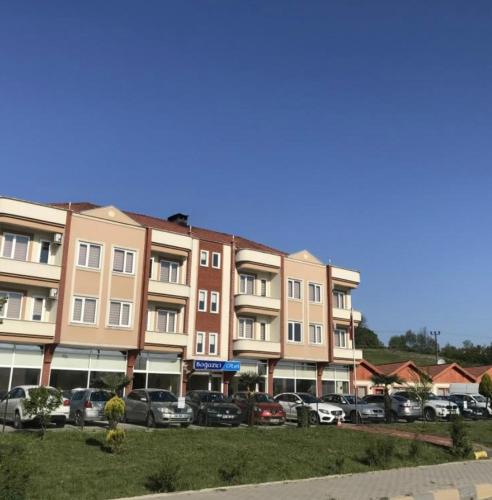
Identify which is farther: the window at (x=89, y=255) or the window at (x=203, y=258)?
the window at (x=203, y=258)

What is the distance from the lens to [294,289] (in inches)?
1734

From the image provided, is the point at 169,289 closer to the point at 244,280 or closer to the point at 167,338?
the point at 167,338

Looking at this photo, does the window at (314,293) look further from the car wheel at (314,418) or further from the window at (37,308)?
the window at (37,308)

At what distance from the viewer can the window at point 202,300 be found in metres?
39.0

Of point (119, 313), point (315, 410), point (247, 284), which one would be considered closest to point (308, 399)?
point (315, 410)

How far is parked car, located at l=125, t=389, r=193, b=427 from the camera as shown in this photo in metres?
23.3

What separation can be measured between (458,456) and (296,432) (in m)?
5.69

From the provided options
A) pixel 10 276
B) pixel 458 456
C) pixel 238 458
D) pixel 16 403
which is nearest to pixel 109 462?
pixel 238 458

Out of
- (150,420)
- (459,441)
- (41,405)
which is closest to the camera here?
(41,405)

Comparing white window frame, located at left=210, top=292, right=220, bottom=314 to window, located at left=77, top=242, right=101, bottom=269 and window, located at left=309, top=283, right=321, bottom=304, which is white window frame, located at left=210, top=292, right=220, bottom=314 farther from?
window, located at left=77, top=242, right=101, bottom=269

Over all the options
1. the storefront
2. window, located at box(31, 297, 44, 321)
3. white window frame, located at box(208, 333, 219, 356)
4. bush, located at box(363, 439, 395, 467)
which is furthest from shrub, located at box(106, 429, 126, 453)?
white window frame, located at box(208, 333, 219, 356)

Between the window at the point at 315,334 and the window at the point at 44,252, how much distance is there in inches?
793

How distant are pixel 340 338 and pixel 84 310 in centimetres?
2225

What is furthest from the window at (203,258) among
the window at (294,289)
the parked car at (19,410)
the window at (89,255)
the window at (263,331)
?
the parked car at (19,410)
